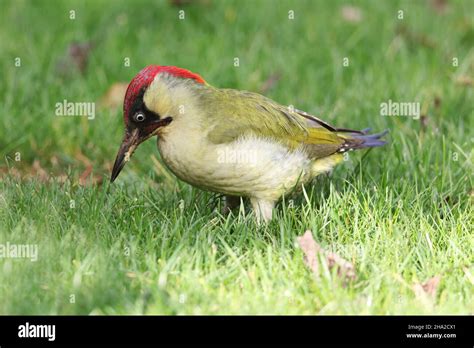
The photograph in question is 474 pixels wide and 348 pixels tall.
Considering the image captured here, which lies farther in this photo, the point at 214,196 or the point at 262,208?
the point at 214,196

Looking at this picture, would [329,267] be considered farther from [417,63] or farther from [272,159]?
[417,63]

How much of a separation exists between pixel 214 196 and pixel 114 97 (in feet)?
5.92

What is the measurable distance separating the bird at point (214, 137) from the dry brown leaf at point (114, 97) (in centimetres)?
191

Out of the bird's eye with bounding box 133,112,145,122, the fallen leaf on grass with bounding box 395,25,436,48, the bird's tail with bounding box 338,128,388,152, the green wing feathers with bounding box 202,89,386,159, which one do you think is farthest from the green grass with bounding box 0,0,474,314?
the bird's eye with bounding box 133,112,145,122

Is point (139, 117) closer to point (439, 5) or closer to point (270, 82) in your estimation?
point (270, 82)

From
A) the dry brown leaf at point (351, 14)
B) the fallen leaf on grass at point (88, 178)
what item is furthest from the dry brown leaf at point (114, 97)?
the dry brown leaf at point (351, 14)

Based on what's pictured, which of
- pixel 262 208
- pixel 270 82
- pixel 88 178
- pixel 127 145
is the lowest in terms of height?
pixel 262 208

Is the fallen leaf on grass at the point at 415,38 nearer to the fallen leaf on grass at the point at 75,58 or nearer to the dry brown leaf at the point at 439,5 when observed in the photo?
the dry brown leaf at the point at 439,5

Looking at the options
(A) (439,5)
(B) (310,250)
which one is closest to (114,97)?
(B) (310,250)

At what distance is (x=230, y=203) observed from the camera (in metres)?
4.84

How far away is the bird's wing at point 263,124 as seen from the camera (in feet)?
14.5

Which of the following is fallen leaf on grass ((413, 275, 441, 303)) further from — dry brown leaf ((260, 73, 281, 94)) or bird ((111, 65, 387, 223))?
dry brown leaf ((260, 73, 281, 94))
